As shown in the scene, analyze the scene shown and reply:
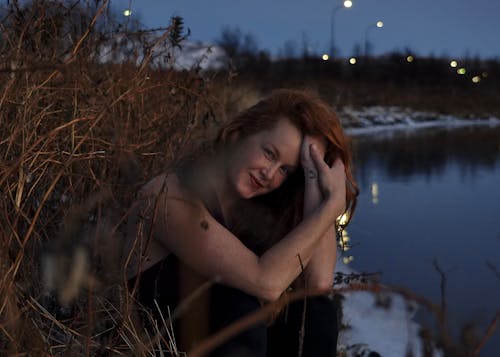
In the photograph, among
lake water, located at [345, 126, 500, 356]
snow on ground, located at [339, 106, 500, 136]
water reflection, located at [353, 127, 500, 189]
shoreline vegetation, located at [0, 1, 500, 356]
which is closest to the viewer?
shoreline vegetation, located at [0, 1, 500, 356]

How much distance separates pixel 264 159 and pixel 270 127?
0.12 metres

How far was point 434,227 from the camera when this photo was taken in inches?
260

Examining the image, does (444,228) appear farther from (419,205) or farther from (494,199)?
(494,199)

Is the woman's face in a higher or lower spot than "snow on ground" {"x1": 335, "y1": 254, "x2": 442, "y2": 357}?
higher

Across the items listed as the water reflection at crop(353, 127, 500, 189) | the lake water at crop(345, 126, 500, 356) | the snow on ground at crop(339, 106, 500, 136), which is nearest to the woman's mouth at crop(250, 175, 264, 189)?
the lake water at crop(345, 126, 500, 356)

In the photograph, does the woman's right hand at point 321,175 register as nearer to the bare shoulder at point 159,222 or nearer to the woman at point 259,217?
the woman at point 259,217

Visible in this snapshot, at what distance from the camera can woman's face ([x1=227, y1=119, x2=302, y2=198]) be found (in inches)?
99.3

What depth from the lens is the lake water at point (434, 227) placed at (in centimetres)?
477

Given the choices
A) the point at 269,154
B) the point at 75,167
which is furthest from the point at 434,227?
the point at 75,167

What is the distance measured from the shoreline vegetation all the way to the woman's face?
0.58 ft

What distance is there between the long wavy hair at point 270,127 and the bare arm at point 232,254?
0.30 m

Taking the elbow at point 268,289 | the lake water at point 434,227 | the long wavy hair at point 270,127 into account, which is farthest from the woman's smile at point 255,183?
the lake water at point 434,227

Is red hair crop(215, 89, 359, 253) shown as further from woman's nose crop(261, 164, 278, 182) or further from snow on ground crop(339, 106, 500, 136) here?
snow on ground crop(339, 106, 500, 136)

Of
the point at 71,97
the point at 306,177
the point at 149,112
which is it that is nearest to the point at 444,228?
the point at 149,112
